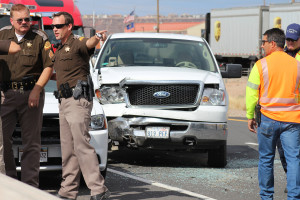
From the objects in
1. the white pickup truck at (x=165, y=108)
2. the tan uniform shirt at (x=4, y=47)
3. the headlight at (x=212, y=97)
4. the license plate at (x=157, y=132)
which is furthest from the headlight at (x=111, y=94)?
the tan uniform shirt at (x=4, y=47)

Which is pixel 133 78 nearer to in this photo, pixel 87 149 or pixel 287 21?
pixel 87 149

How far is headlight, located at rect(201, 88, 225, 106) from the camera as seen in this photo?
837 cm

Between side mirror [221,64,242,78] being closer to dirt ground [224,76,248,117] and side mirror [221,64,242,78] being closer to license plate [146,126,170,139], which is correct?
license plate [146,126,170,139]

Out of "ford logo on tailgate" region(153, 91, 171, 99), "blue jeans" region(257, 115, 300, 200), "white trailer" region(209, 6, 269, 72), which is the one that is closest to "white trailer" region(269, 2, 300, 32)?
"white trailer" region(209, 6, 269, 72)

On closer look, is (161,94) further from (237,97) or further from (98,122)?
(237,97)

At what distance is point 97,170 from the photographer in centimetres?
586

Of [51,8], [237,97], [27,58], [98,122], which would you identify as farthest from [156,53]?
[237,97]

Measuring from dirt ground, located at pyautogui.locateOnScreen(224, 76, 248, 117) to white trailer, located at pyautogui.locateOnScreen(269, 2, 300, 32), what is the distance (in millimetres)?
4409

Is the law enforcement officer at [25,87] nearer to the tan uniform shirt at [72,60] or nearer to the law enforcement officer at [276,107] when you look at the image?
the tan uniform shirt at [72,60]

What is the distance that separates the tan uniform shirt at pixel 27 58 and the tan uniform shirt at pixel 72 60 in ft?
0.67

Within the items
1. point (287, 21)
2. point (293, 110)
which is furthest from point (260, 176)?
point (287, 21)

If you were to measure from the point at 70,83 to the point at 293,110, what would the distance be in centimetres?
210

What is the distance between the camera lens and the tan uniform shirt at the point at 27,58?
19.6ft

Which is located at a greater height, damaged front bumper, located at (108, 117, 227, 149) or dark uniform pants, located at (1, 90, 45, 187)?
dark uniform pants, located at (1, 90, 45, 187)
